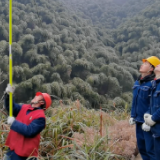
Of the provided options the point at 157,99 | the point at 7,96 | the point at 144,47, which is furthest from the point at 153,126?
the point at 144,47

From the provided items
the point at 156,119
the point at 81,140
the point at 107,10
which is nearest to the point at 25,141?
the point at 81,140

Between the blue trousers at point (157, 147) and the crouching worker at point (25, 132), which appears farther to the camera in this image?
the blue trousers at point (157, 147)

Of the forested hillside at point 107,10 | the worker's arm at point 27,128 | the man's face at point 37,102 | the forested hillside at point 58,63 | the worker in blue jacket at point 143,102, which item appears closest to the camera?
the worker's arm at point 27,128

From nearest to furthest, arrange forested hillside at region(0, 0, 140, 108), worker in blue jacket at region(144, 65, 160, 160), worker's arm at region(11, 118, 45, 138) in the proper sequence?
worker's arm at region(11, 118, 45, 138)
worker in blue jacket at region(144, 65, 160, 160)
forested hillside at region(0, 0, 140, 108)

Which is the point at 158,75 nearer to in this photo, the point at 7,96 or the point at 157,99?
the point at 157,99

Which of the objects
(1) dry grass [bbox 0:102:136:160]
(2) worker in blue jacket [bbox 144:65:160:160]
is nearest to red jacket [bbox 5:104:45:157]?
(1) dry grass [bbox 0:102:136:160]

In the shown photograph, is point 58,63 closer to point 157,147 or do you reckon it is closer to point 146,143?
point 146,143

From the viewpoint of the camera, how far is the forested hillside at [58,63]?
486 inches

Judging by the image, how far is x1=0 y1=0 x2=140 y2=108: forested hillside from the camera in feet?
40.5

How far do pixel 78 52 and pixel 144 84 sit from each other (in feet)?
52.1

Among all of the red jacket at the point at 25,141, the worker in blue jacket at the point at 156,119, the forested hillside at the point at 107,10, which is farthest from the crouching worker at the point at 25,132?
the forested hillside at the point at 107,10

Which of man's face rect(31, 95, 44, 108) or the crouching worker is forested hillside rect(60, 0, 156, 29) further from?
the crouching worker

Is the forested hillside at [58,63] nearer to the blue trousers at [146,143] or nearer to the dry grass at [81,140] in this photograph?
the dry grass at [81,140]

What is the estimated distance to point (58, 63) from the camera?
15.3m
